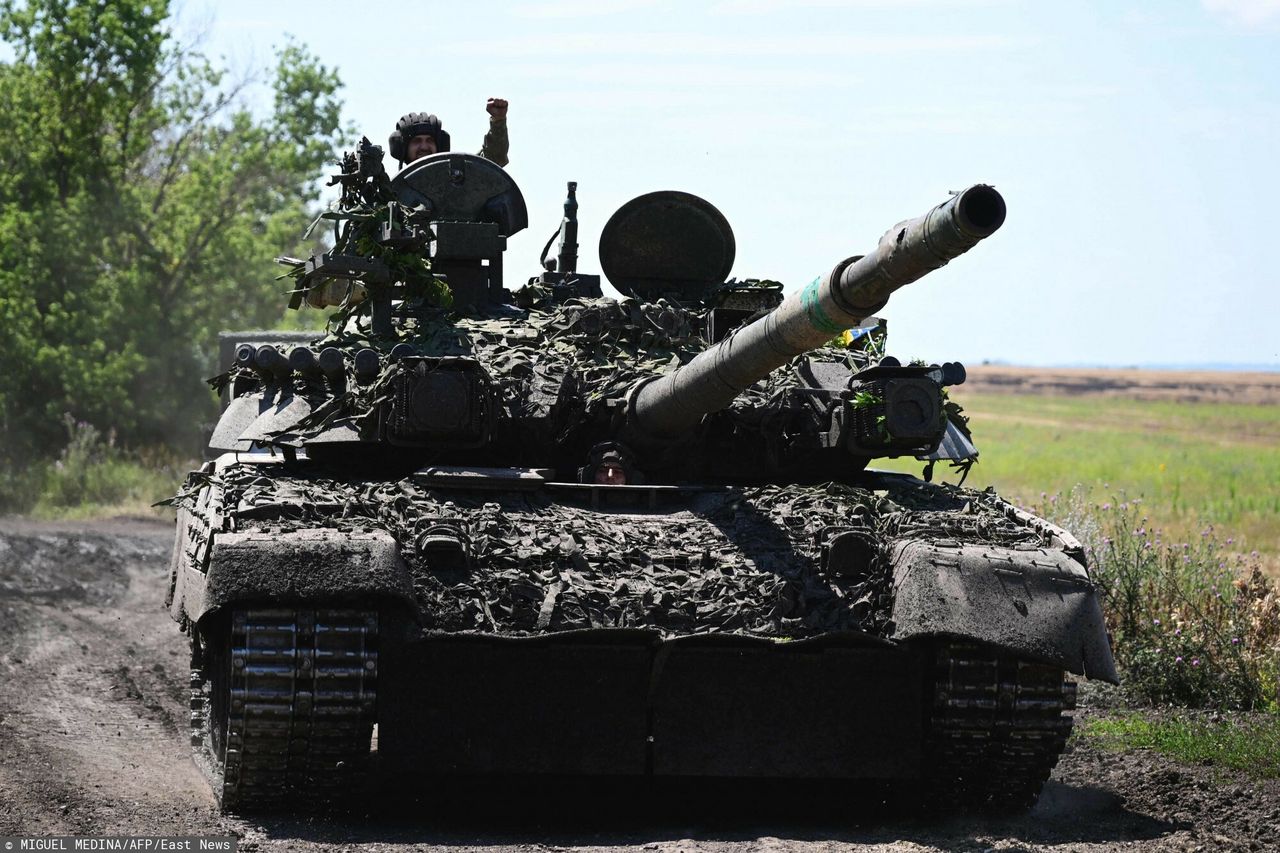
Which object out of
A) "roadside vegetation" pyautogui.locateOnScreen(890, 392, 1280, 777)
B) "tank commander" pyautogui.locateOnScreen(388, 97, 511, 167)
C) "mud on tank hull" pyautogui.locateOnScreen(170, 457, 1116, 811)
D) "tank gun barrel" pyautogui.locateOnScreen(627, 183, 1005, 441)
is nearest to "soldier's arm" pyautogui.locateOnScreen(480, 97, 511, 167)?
"tank commander" pyautogui.locateOnScreen(388, 97, 511, 167)

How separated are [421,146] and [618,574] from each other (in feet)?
17.1

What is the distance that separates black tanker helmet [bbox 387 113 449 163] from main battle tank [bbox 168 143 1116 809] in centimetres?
252

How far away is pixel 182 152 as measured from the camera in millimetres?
32344

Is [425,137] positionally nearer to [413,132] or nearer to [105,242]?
[413,132]

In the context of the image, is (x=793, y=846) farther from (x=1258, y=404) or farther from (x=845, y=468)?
(x=1258, y=404)

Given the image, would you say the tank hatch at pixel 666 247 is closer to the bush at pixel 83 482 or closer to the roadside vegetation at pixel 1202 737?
the roadside vegetation at pixel 1202 737

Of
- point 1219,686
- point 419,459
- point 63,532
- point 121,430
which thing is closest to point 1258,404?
point 121,430

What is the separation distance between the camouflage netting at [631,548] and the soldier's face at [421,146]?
13.0ft

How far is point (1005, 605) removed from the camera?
8.32 meters

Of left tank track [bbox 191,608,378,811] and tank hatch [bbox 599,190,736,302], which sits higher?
tank hatch [bbox 599,190,736,302]

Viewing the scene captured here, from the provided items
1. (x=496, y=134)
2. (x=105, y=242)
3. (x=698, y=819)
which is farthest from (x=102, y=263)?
(x=698, y=819)

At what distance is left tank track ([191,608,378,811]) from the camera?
7941 millimetres

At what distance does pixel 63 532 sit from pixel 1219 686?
14.8m

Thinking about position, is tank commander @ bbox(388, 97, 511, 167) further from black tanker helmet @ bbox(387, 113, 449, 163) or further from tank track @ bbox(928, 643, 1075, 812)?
tank track @ bbox(928, 643, 1075, 812)
